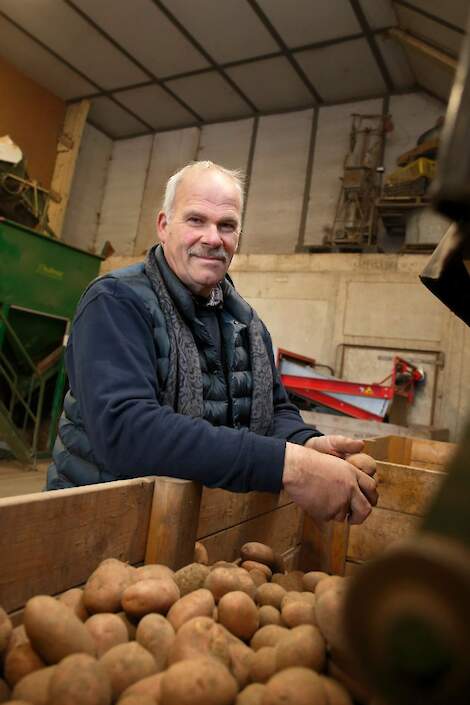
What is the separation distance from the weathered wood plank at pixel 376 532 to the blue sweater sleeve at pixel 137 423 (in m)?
0.55

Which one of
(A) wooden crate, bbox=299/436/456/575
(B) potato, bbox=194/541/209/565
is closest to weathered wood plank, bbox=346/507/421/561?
(A) wooden crate, bbox=299/436/456/575

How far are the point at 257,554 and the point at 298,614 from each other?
40 centimetres

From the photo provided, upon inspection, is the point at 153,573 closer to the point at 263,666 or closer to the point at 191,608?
the point at 191,608

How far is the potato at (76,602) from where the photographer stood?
3.07ft

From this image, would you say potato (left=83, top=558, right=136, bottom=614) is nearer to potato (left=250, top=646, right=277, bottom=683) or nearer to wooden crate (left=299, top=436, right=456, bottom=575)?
potato (left=250, top=646, right=277, bottom=683)

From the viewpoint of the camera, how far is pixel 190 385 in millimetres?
1630

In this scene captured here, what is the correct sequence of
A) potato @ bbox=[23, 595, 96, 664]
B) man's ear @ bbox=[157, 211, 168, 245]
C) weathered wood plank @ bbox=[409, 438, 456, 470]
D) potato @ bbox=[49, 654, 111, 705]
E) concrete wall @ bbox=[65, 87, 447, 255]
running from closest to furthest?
1. potato @ bbox=[49, 654, 111, 705]
2. potato @ bbox=[23, 595, 96, 664]
3. man's ear @ bbox=[157, 211, 168, 245]
4. weathered wood plank @ bbox=[409, 438, 456, 470]
5. concrete wall @ bbox=[65, 87, 447, 255]

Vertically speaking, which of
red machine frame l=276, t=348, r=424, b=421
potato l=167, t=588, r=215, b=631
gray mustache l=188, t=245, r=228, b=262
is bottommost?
potato l=167, t=588, r=215, b=631

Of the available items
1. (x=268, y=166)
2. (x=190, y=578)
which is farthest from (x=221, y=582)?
(x=268, y=166)

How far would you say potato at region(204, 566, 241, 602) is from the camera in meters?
1.04

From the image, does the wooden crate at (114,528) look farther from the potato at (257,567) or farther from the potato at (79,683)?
the potato at (79,683)

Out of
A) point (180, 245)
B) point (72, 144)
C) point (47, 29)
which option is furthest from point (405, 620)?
point (72, 144)

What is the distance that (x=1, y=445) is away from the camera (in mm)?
6129

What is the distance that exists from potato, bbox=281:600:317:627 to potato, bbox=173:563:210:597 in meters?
0.19
